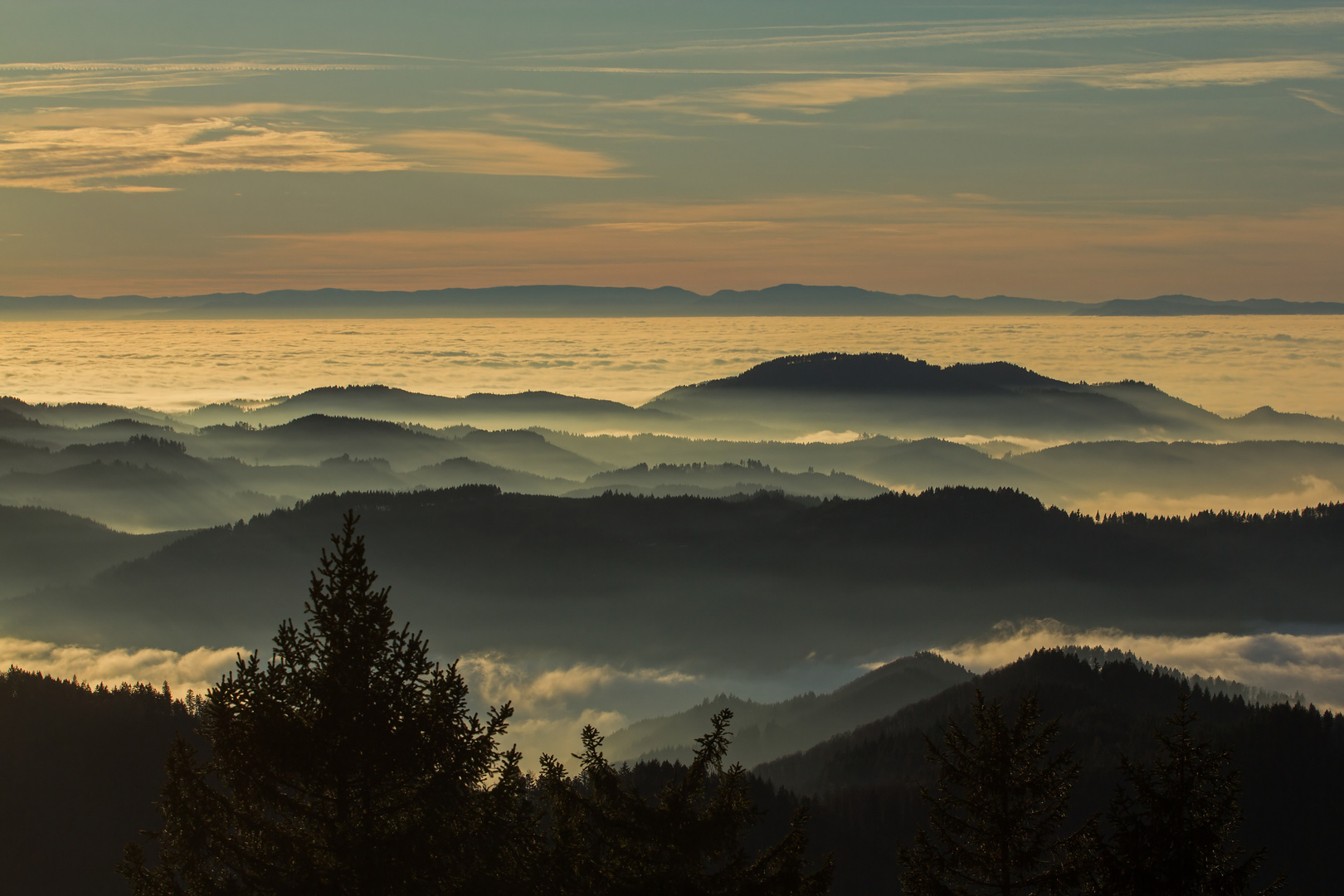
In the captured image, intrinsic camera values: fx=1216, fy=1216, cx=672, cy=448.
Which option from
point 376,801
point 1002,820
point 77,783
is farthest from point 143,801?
point 1002,820

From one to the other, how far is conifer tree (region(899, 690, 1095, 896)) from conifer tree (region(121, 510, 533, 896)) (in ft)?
29.5

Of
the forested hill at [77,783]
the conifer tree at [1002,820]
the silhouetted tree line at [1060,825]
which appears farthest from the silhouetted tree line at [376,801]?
the forested hill at [77,783]

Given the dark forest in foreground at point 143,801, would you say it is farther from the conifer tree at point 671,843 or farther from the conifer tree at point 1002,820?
the conifer tree at point 671,843

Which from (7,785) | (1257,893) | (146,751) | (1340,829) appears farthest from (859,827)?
(1257,893)

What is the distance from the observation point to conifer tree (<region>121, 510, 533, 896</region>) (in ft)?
67.7

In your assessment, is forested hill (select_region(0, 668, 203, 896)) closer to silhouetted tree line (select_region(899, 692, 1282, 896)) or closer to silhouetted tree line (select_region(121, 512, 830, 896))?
silhouetted tree line (select_region(121, 512, 830, 896))

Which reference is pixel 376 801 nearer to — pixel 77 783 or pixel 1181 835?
pixel 1181 835

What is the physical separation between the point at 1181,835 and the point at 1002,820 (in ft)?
11.2

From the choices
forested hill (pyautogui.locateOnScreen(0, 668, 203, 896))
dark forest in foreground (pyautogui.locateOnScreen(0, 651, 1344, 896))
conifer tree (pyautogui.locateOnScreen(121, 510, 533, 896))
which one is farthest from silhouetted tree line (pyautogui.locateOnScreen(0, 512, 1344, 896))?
forested hill (pyautogui.locateOnScreen(0, 668, 203, 896))

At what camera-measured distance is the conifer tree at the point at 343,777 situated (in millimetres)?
20641

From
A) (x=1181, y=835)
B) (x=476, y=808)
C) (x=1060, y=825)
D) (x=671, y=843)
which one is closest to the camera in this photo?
(x=476, y=808)

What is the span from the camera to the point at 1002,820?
25.1m

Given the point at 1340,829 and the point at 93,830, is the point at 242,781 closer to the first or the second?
the point at 93,830

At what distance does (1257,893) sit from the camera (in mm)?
24312
